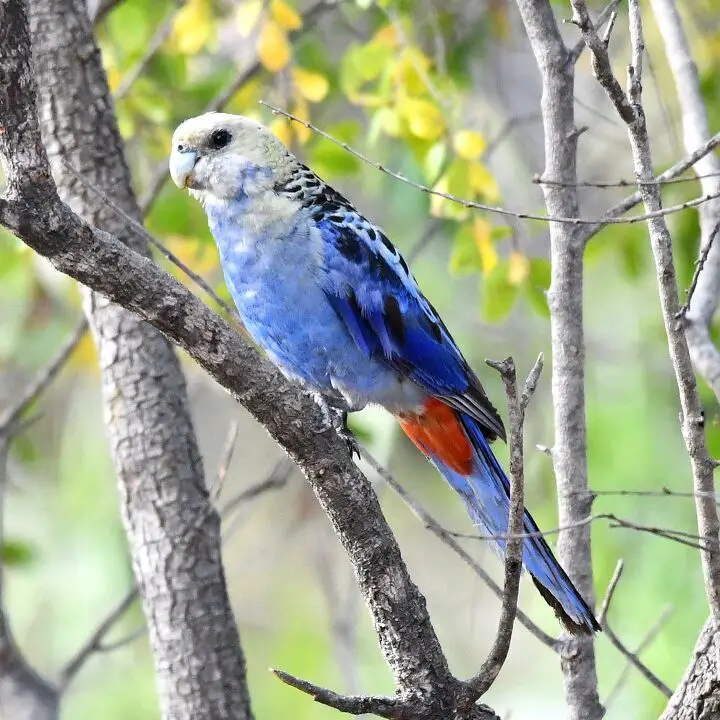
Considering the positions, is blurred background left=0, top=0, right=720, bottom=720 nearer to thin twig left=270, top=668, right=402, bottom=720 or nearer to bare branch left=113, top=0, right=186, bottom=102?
bare branch left=113, top=0, right=186, bottom=102

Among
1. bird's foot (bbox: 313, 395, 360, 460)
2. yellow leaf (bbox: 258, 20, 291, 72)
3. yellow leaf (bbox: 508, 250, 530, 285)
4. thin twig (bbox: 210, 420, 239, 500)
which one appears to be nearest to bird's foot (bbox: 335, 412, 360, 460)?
bird's foot (bbox: 313, 395, 360, 460)

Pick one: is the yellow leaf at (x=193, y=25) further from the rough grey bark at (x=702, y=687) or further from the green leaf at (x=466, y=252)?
the rough grey bark at (x=702, y=687)

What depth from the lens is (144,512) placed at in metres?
2.85

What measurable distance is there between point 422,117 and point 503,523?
1.19 meters

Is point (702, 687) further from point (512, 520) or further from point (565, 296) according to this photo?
point (565, 296)

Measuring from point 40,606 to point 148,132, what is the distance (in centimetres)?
312

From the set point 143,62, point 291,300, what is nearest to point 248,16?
point 143,62

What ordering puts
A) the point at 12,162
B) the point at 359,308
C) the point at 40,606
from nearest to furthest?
1. the point at 12,162
2. the point at 359,308
3. the point at 40,606

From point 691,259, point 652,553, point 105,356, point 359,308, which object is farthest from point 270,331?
point 652,553

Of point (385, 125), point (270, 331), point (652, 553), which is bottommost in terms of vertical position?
point (270, 331)

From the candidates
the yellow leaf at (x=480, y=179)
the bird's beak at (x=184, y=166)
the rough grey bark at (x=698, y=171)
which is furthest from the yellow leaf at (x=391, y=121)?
the rough grey bark at (x=698, y=171)

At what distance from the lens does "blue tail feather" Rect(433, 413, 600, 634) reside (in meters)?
2.33

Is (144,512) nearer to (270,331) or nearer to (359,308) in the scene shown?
(270,331)

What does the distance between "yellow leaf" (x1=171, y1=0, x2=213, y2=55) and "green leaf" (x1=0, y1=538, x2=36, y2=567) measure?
1.77 m
